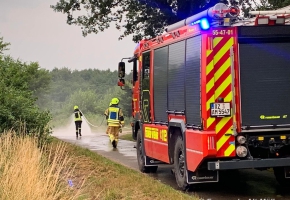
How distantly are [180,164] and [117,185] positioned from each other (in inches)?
48.3

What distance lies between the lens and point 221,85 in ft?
30.0

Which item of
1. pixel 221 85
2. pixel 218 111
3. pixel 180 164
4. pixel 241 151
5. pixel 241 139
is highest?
pixel 221 85

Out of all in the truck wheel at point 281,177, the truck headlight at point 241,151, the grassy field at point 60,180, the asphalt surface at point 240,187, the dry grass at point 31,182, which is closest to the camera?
the dry grass at point 31,182

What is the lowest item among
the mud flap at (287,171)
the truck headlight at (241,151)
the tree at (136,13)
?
the mud flap at (287,171)

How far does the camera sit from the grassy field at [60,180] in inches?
279

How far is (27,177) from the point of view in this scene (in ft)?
24.0

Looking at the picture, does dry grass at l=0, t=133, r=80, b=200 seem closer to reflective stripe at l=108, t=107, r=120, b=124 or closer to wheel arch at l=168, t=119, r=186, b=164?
wheel arch at l=168, t=119, r=186, b=164

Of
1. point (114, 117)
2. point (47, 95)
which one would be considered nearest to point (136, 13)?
point (114, 117)

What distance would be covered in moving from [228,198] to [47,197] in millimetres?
3662

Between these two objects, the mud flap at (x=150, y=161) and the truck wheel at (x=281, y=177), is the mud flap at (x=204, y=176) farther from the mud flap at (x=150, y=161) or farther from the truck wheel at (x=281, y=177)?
the mud flap at (x=150, y=161)

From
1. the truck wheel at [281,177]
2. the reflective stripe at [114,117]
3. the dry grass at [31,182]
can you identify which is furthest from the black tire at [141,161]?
the reflective stripe at [114,117]

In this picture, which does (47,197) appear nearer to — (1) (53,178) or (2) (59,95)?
(1) (53,178)

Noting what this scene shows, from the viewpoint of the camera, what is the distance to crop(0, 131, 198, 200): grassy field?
23.2 ft

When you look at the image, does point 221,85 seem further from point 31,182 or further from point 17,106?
point 17,106
